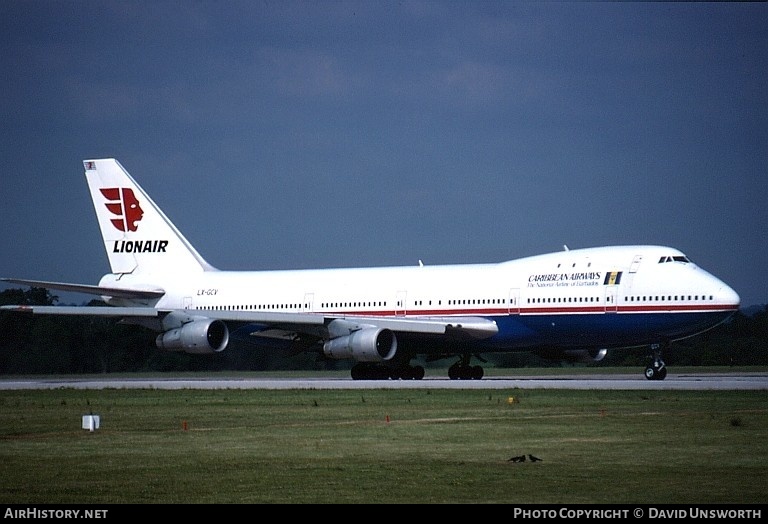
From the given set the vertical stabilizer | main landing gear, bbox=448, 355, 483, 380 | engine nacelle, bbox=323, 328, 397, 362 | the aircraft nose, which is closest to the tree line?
the vertical stabilizer

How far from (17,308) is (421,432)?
27134 millimetres

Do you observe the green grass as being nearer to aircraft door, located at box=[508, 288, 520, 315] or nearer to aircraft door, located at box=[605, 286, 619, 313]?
aircraft door, located at box=[605, 286, 619, 313]

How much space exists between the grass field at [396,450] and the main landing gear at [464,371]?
51.2ft

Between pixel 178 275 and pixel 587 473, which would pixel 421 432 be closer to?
pixel 587 473

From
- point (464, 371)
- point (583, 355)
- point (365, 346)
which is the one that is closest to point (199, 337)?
point (365, 346)

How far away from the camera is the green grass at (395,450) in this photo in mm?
17609

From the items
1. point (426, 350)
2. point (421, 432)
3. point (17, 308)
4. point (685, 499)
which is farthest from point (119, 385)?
point (685, 499)

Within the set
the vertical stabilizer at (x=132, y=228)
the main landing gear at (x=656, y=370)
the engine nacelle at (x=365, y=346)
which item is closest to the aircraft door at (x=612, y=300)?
the main landing gear at (x=656, y=370)

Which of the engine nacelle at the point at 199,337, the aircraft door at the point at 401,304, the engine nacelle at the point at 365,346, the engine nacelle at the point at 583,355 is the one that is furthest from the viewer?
the engine nacelle at the point at 583,355

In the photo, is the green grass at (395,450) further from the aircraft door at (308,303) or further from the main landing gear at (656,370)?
the aircraft door at (308,303)

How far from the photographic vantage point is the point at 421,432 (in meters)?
25.6

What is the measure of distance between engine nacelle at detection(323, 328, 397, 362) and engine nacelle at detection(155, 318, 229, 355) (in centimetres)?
378

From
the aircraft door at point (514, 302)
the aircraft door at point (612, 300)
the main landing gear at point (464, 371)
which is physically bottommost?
the main landing gear at point (464, 371)

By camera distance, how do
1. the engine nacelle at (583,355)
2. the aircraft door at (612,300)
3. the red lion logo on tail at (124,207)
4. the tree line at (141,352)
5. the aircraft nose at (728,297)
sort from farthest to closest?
the tree line at (141,352) → the red lion logo on tail at (124,207) → the engine nacelle at (583,355) → the aircraft door at (612,300) → the aircraft nose at (728,297)
